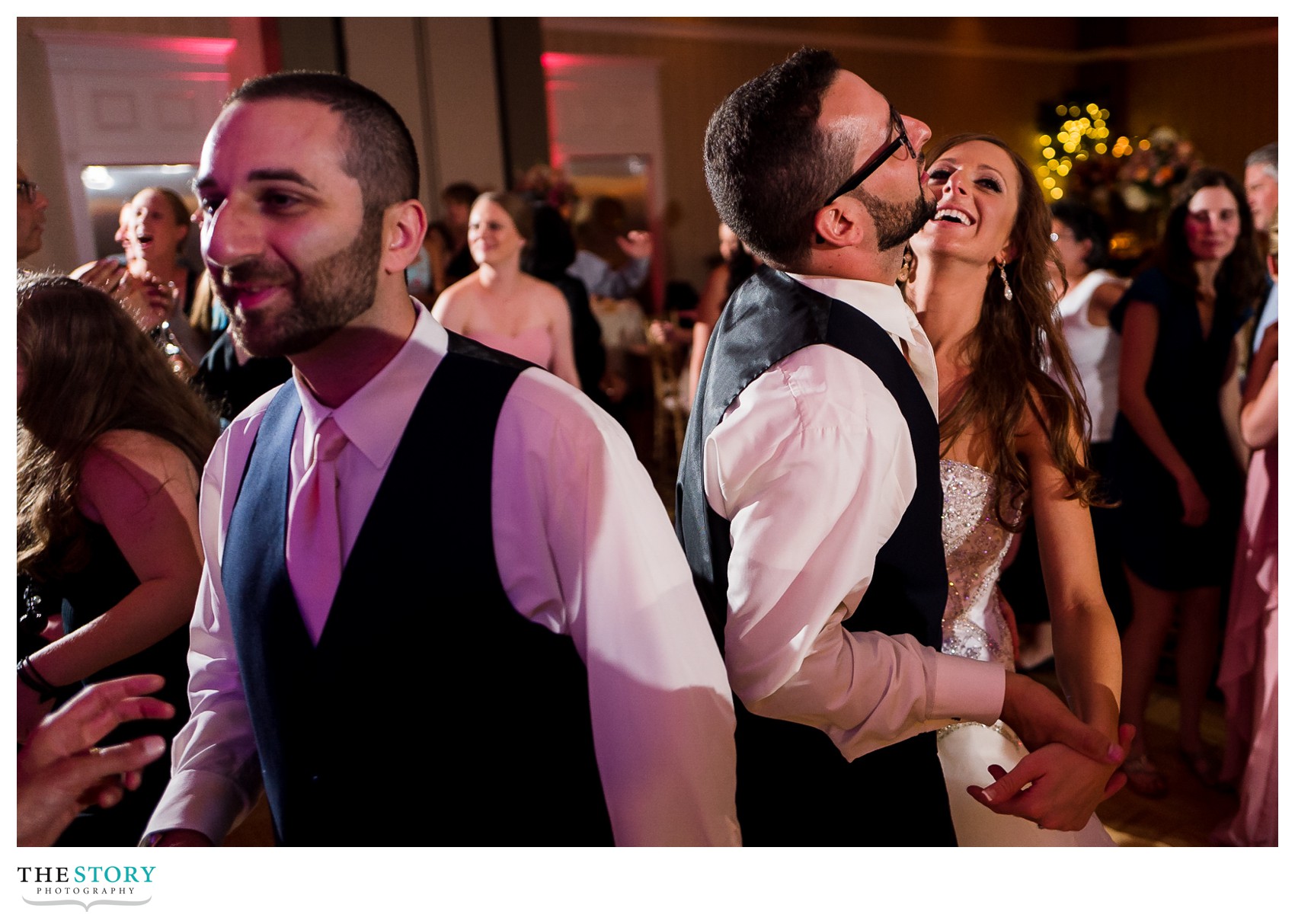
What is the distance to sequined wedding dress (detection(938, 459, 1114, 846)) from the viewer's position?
1.42 m

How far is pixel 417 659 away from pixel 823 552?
1.46ft

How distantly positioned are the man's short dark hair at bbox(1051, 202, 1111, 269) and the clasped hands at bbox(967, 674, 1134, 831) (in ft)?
7.43

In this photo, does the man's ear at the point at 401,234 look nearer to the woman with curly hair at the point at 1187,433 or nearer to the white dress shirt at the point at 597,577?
the white dress shirt at the point at 597,577

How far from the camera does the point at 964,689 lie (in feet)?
3.95

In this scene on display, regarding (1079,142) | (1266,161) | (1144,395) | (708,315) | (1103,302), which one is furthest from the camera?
(1079,142)

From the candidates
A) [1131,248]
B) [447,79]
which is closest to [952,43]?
[1131,248]

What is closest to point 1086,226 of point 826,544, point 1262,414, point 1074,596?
point 1262,414

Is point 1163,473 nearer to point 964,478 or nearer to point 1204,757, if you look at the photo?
point 1204,757

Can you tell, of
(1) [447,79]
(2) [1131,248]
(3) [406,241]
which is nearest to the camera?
(3) [406,241]

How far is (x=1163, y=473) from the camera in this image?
2.58m

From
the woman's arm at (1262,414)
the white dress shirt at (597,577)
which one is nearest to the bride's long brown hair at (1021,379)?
the white dress shirt at (597,577)

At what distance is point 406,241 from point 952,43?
30.1ft

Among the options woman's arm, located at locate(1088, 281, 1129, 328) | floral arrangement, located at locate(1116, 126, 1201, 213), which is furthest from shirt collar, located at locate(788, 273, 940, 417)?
floral arrangement, located at locate(1116, 126, 1201, 213)
